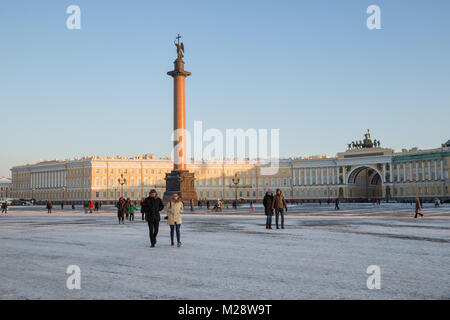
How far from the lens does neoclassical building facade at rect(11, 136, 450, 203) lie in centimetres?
11262

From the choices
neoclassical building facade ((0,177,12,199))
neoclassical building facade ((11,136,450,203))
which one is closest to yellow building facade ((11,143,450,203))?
neoclassical building facade ((11,136,450,203))

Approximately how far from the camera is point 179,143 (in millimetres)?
50500

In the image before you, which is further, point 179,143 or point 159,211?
point 179,143

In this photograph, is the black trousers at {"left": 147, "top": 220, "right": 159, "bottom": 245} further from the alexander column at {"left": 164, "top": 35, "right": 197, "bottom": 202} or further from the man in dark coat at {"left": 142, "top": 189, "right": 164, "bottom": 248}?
the alexander column at {"left": 164, "top": 35, "right": 197, "bottom": 202}

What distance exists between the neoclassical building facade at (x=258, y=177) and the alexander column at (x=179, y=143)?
6132cm

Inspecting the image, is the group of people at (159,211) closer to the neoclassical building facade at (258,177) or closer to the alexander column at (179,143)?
the alexander column at (179,143)

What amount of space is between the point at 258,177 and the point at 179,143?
7862 cm

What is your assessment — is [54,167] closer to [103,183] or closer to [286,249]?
[103,183]

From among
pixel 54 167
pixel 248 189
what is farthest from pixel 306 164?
pixel 54 167

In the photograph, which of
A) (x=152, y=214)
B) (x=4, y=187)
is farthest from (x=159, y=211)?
(x=4, y=187)

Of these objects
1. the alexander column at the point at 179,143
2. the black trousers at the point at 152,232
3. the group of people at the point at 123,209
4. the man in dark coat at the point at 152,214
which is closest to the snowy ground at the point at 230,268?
the black trousers at the point at 152,232

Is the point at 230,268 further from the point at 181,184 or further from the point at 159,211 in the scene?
the point at 181,184

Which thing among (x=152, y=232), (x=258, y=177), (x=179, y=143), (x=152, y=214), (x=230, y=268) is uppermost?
(x=179, y=143)
